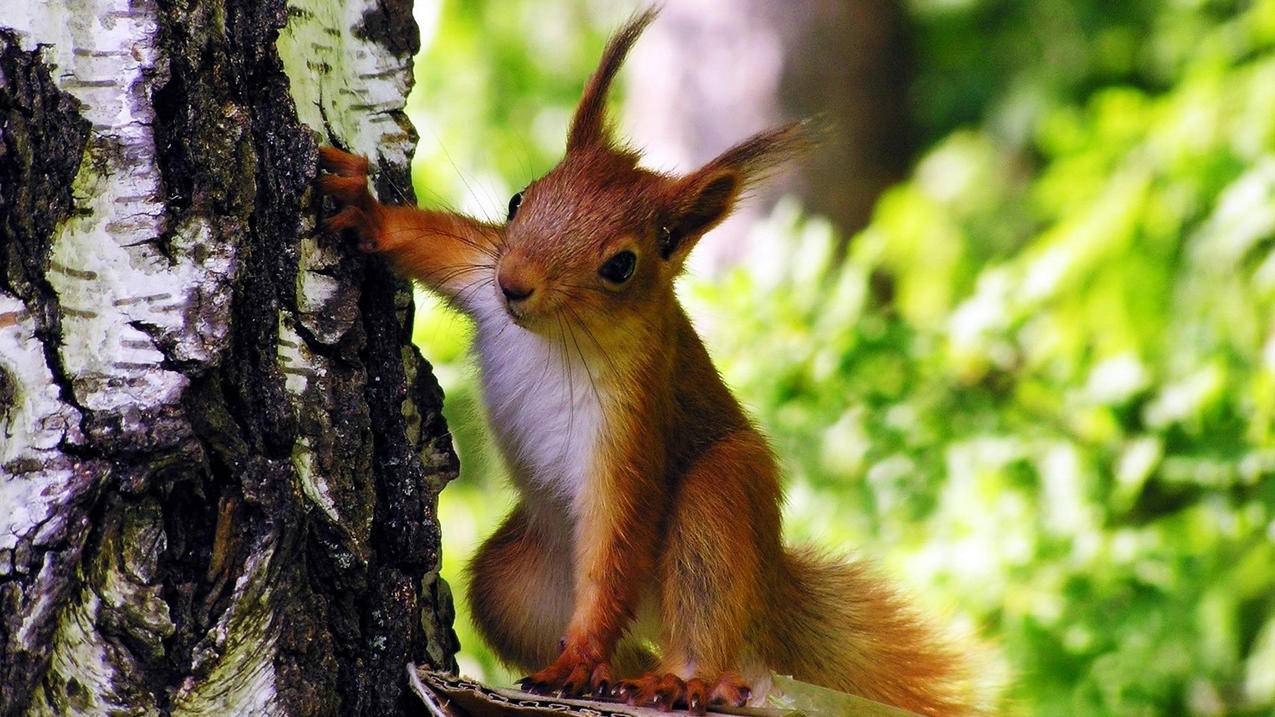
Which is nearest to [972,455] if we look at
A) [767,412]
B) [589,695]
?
[767,412]

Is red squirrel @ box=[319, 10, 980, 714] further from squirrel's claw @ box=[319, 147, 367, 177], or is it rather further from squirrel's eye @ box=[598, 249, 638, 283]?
squirrel's claw @ box=[319, 147, 367, 177]

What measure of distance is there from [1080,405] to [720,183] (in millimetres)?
1491

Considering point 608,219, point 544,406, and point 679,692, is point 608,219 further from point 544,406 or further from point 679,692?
point 679,692

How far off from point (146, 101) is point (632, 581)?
1.13m

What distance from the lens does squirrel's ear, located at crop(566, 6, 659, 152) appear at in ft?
7.96

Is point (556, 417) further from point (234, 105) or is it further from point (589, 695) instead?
point (234, 105)

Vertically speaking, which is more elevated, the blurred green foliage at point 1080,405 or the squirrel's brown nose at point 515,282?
the blurred green foliage at point 1080,405

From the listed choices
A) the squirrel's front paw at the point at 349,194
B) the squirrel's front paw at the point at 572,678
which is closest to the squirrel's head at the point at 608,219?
the squirrel's front paw at the point at 349,194

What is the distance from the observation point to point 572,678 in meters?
2.07

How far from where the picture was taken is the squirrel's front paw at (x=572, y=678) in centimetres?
203

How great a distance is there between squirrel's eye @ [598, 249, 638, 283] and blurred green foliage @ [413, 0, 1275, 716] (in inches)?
19.4

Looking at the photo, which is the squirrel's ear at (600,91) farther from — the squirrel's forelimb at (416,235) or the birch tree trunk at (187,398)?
the birch tree trunk at (187,398)

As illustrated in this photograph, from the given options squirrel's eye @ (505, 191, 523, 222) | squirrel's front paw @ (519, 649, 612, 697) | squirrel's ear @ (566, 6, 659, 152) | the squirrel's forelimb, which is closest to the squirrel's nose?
the squirrel's forelimb

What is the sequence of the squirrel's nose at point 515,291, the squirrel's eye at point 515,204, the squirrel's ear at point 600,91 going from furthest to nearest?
the squirrel's eye at point 515,204 < the squirrel's ear at point 600,91 < the squirrel's nose at point 515,291
